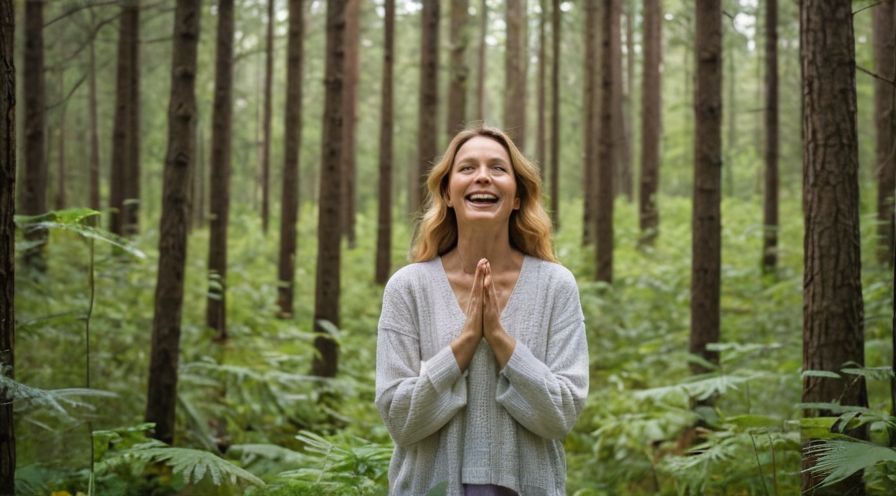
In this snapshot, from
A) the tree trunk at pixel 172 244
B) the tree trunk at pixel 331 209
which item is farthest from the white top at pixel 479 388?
the tree trunk at pixel 331 209

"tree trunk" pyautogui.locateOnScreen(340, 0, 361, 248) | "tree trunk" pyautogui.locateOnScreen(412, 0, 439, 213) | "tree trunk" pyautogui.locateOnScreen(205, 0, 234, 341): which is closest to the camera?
"tree trunk" pyautogui.locateOnScreen(205, 0, 234, 341)

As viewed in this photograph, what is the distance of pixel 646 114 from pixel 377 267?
24.2 ft

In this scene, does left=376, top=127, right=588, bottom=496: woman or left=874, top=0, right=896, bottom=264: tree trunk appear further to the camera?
left=874, top=0, right=896, bottom=264: tree trunk

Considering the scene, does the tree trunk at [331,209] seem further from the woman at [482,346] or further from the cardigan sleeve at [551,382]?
the cardigan sleeve at [551,382]

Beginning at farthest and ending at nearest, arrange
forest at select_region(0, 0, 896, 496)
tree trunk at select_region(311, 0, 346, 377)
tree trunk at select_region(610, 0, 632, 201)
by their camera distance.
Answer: tree trunk at select_region(610, 0, 632, 201), tree trunk at select_region(311, 0, 346, 377), forest at select_region(0, 0, 896, 496)

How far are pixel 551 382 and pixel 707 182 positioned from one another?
5498mm

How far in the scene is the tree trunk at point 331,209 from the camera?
31.3ft

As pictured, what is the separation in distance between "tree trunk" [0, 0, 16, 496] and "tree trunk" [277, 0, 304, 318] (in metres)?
8.99

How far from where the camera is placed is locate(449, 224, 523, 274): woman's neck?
323 cm

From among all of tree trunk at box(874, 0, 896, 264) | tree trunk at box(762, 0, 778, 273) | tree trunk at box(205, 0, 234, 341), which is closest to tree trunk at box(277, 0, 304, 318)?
tree trunk at box(205, 0, 234, 341)

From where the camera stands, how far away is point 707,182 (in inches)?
307

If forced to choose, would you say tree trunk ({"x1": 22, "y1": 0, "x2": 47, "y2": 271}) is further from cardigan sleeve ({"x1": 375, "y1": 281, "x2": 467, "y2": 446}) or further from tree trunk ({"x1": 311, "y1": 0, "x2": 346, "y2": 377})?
cardigan sleeve ({"x1": 375, "y1": 281, "x2": 467, "y2": 446})

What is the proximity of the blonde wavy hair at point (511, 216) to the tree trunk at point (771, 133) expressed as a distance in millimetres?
11143

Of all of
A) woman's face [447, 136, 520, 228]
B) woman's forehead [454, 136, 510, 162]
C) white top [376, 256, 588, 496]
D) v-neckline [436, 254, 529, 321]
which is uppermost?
woman's forehead [454, 136, 510, 162]
